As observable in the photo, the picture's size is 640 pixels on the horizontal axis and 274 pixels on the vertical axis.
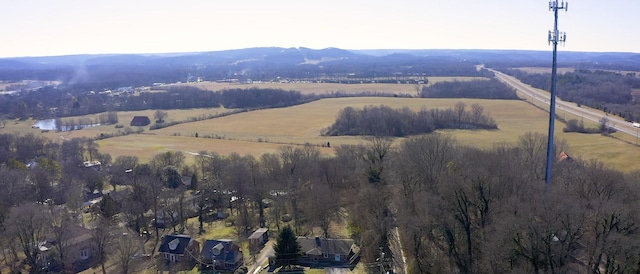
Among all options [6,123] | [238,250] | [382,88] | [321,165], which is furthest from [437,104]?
[6,123]

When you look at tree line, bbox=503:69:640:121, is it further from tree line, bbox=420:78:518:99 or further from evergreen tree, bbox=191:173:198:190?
evergreen tree, bbox=191:173:198:190

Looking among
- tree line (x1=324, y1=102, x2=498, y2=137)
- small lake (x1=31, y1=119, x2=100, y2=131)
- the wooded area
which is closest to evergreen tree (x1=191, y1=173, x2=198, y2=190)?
the wooded area

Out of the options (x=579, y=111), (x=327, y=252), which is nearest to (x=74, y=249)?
(x=327, y=252)

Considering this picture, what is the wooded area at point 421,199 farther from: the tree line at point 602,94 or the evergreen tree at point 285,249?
the tree line at point 602,94

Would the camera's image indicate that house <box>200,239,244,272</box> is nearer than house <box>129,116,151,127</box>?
Yes

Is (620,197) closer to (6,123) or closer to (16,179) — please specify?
(16,179)
